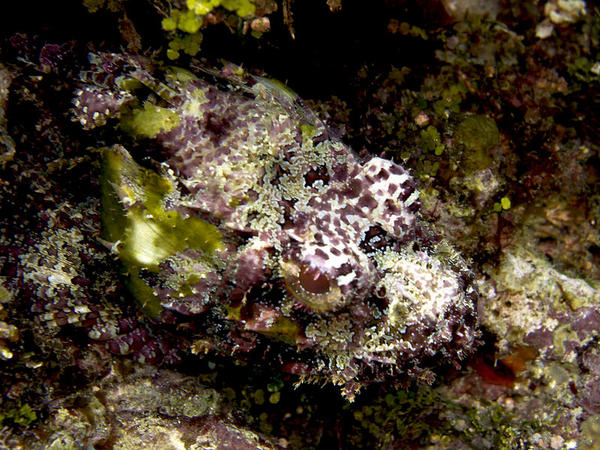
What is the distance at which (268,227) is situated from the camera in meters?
2.56

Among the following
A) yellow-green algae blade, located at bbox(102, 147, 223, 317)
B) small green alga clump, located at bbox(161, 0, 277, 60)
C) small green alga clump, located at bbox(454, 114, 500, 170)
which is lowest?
yellow-green algae blade, located at bbox(102, 147, 223, 317)

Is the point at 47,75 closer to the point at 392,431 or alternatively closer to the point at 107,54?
the point at 107,54

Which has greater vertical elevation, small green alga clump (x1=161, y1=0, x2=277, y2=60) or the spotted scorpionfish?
small green alga clump (x1=161, y1=0, x2=277, y2=60)

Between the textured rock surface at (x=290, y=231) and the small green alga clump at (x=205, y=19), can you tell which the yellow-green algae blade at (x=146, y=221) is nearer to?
the textured rock surface at (x=290, y=231)

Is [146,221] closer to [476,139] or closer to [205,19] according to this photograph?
[205,19]

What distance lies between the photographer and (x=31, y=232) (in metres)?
2.82

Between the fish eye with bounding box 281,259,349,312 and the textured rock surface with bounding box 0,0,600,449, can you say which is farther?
the textured rock surface with bounding box 0,0,600,449

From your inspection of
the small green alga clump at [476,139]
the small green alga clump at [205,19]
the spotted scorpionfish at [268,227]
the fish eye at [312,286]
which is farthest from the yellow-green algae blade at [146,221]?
the small green alga clump at [476,139]

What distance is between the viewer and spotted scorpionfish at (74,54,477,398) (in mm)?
2555

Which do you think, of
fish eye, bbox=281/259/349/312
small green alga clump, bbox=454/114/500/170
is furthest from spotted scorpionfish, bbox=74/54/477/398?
small green alga clump, bbox=454/114/500/170

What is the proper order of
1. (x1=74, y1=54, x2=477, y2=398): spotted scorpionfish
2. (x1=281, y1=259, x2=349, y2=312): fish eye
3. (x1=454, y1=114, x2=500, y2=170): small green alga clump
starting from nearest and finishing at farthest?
(x1=281, y1=259, x2=349, y2=312): fish eye < (x1=74, y1=54, x2=477, y2=398): spotted scorpionfish < (x1=454, y1=114, x2=500, y2=170): small green alga clump

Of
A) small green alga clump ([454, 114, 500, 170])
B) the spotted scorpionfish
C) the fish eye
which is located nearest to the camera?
the fish eye

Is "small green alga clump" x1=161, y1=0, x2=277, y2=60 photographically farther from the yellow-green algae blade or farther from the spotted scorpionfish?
the yellow-green algae blade

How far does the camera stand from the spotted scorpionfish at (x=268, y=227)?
8.38 ft
